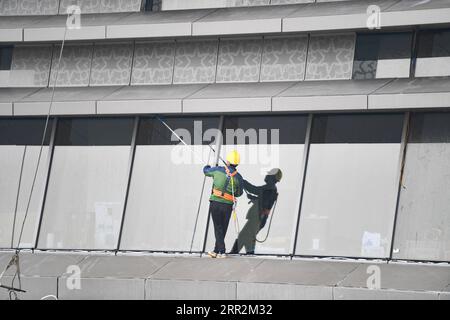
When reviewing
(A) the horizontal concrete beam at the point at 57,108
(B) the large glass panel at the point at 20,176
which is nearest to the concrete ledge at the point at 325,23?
(A) the horizontal concrete beam at the point at 57,108

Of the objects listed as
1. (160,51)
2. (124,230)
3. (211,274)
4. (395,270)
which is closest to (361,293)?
(395,270)

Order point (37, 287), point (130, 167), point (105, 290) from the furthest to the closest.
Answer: point (130, 167) → point (37, 287) → point (105, 290)

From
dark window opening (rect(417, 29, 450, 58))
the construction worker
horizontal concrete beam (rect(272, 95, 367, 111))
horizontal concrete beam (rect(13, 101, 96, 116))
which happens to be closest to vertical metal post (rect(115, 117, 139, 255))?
horizontal concrete beam (rect(13, 101, 96, 116))

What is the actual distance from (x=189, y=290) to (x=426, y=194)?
466 cm

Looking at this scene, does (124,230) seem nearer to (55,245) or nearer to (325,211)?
(55,245)

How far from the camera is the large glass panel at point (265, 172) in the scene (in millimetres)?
21656

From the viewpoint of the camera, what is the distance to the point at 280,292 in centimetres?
1894

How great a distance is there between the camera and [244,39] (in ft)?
74.0

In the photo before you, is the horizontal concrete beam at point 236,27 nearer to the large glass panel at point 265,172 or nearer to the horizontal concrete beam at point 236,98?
the horizontal concrete beam at point 236,98

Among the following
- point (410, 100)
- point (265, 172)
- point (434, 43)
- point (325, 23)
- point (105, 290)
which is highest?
point (325, 23)

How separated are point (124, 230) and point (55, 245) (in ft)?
4.90

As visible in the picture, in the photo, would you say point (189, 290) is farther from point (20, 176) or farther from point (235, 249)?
point (20, 176)

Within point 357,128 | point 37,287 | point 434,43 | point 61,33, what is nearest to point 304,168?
point 357,128

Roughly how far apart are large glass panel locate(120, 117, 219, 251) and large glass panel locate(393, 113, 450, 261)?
391 cm
